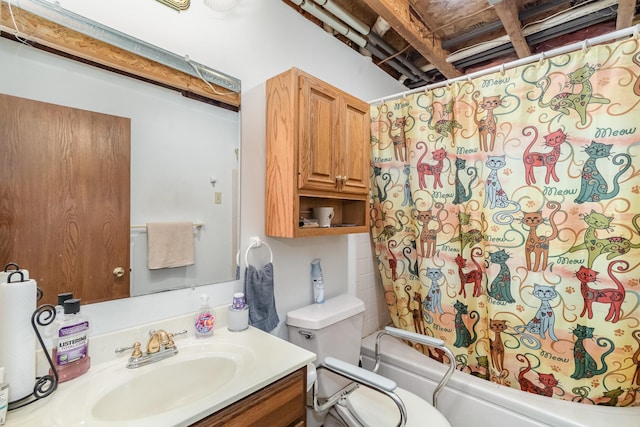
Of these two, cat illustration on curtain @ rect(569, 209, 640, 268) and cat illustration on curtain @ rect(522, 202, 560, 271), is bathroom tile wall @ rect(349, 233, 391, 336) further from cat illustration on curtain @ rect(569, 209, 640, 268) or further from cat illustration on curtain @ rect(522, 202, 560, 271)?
cat illustration on curtain @ rect(569, 209, 640, 268)

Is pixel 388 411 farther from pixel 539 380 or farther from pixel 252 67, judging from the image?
pixel 252 67

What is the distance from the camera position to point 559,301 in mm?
1354

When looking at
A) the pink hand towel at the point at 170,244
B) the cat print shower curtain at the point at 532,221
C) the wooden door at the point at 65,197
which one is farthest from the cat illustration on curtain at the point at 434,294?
the wooden door at the point at 65,197

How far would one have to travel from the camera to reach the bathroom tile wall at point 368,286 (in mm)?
2002

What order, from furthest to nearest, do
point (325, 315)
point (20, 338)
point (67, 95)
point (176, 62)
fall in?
point (325, 315)
point (176, 62)
point (67, 95)
point (20, 338)

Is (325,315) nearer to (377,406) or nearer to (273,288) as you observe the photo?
(273,288)

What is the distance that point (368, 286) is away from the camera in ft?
6.87

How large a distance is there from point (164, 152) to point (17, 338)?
2.27 ft

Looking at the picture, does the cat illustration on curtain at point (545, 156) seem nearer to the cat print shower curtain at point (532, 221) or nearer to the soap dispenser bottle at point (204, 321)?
the cat print shower curtain at point (532, 221)

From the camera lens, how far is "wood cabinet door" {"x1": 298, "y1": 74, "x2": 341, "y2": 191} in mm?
1307

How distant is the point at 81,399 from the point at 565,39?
3042 millimetres

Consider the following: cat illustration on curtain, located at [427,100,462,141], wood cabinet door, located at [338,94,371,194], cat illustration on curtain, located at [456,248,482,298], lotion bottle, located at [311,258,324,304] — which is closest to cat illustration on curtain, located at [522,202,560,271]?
cat illustration on curtain, located at [456,248,482,298]

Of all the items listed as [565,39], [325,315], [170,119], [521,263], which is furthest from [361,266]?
[565,39]

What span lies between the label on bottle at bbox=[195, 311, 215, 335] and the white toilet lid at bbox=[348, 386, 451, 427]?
76 cm
